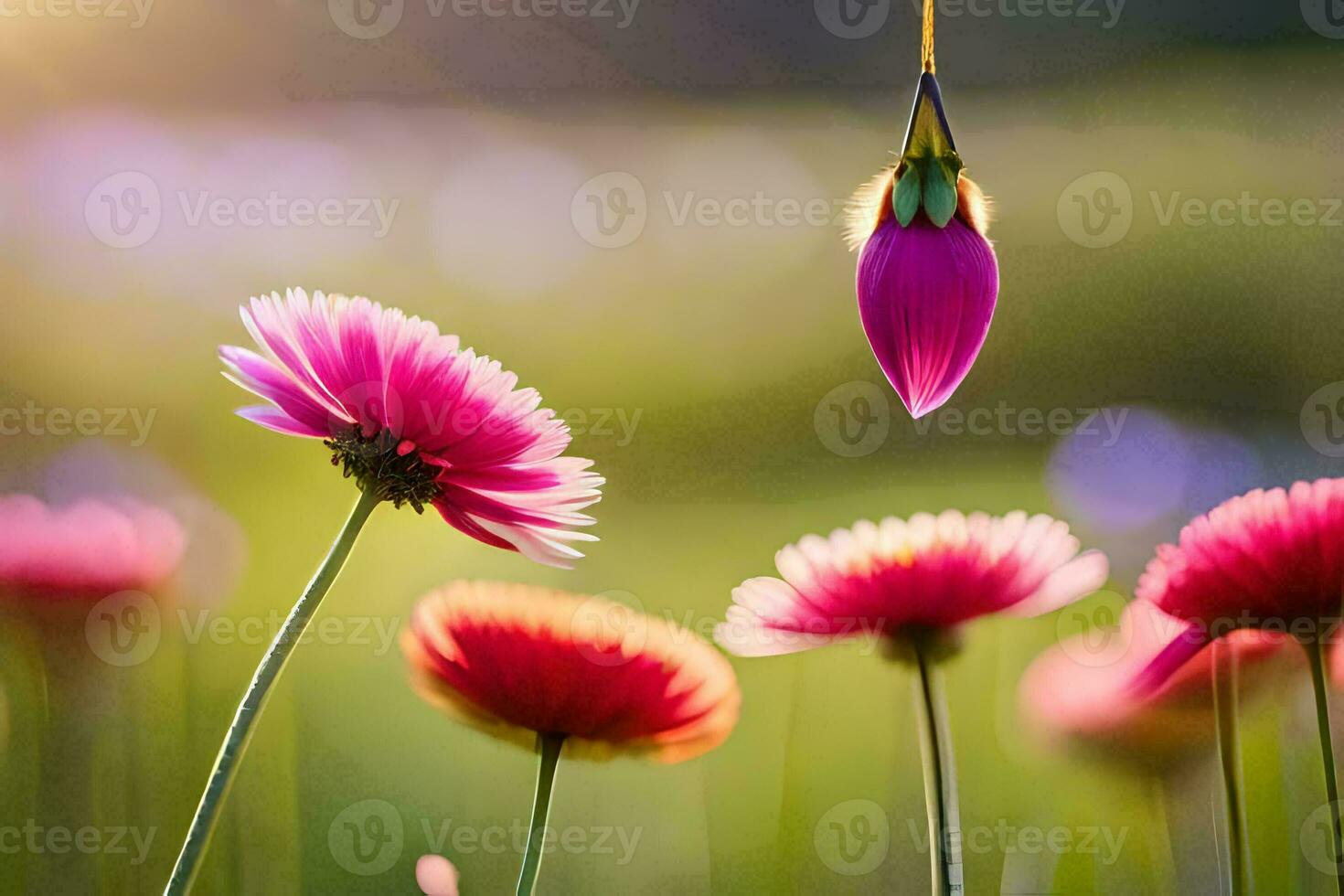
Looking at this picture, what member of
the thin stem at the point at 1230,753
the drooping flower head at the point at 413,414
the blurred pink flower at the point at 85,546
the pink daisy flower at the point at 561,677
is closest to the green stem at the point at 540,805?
the pink daisy flower at the point at 561,677

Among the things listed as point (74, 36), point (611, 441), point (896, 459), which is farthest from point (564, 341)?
point (74, 36)

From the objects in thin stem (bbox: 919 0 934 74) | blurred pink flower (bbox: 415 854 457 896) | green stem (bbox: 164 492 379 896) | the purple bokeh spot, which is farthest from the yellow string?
blurred pink flower (bbox: 415 854 457 896)

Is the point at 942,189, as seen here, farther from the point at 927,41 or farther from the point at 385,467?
the point at 385,467

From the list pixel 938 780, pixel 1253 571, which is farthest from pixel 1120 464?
pixel 938 780

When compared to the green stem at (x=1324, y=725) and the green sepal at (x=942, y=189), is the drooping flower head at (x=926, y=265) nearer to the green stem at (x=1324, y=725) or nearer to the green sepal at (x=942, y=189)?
the green sepal at (x=942, y=189)

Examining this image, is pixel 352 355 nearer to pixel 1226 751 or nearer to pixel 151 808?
pixel 151 808
